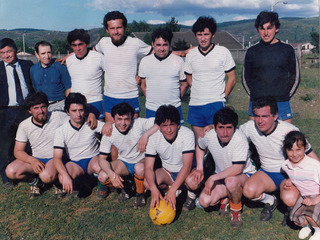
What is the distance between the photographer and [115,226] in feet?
13.8

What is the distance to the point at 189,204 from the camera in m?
4.55

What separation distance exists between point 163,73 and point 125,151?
4.29 feet

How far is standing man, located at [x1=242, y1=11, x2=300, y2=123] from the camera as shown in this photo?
4602 mm

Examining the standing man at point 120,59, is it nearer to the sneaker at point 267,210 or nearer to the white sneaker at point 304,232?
the sneaker at point 267,210

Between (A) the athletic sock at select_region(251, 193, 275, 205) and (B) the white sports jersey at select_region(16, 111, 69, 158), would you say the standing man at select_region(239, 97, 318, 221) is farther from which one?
(B) the white sports jersey at select_region(16, 111, 69, 158)

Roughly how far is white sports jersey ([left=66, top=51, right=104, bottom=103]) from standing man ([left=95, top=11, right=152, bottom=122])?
0.54ft

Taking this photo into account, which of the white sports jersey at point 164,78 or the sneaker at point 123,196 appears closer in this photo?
the sneaker at point 123,196

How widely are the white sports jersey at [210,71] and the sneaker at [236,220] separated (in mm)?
1623

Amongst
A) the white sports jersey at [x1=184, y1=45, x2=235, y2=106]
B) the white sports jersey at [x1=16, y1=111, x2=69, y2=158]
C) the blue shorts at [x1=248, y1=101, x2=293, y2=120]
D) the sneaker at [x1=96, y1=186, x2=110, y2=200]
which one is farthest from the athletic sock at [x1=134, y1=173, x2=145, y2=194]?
the blue shorts at [x1=248, y1=101, x2=293, y2=120]

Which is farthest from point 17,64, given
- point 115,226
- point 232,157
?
point 232,157

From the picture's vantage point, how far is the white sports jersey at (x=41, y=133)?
200 inches

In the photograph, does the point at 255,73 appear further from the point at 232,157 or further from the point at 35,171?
the point at 35,171

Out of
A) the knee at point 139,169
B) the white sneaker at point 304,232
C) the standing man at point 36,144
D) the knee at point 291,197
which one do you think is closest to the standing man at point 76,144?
the standing man at point 36,144

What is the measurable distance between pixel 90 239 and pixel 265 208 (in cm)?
224
